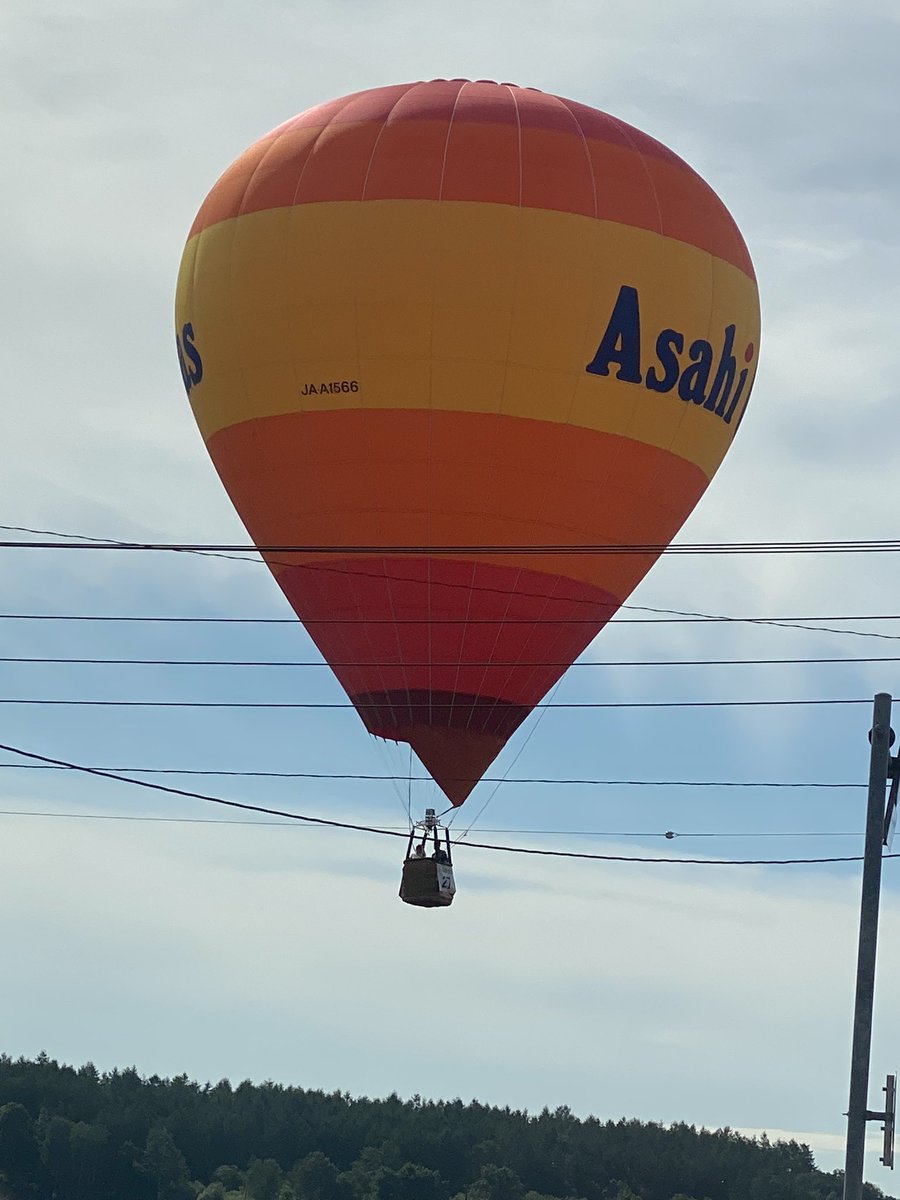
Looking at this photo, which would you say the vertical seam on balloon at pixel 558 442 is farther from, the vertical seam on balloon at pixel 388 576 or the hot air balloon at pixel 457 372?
the vertical seam on balloon at pixel 388 576

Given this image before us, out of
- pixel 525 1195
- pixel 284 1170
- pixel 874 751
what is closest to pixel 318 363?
pixel 874 751

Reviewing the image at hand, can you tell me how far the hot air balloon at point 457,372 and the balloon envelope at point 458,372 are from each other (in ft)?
0.12

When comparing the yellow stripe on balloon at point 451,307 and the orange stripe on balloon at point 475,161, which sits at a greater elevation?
the orange stripe on balloon at point 475,161

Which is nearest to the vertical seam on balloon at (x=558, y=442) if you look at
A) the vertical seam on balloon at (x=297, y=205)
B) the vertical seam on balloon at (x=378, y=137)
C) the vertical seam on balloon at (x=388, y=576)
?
the vertical seam on balloon at (x=388, y=576)

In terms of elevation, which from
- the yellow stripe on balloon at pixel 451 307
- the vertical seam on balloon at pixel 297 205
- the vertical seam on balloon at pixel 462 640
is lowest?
the vertical seam on balloon at pixel 462 640

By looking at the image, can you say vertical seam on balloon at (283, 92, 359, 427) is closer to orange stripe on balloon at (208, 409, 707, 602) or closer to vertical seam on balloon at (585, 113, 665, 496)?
orange stripe on balloon at (208, 409, 707, 602)

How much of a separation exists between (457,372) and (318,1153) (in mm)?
105060

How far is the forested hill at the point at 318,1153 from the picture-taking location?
127938 millimetres

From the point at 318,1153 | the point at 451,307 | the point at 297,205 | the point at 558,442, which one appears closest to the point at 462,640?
the point at 558,442

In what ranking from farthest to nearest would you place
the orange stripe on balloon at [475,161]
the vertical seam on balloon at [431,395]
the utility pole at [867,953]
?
the orange stripe on balloon at [475,161], the vertical seam on balloon at [431,395], the utility pole at [867,953]

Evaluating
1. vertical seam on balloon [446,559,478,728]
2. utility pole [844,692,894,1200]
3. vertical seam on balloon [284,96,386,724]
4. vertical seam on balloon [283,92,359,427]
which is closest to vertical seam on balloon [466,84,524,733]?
vertical seam on balloon [446,559,478,728]

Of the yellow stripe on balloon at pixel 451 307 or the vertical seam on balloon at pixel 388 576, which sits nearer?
the yellow stripe on balloon at pixel 451 307

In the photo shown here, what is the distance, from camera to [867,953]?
23.2 m

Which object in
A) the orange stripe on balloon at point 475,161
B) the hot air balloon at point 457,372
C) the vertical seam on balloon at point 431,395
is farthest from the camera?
the orange stripe on balloon at point 475,161
